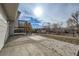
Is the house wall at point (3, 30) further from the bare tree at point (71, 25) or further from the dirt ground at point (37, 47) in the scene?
the bare tree at point (71, 25)

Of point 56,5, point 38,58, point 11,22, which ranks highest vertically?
point 56,5

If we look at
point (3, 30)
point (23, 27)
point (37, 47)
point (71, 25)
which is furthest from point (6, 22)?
point (71, 25)

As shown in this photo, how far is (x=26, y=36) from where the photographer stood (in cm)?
290

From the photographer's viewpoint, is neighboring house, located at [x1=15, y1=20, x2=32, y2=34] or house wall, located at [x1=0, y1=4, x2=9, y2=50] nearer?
house wall, located at [x1=0, y1=4, x2=9, y2=50]

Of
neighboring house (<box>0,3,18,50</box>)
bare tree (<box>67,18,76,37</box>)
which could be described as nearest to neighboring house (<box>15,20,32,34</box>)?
neighboring house (<box>0,3,18,50</box>)

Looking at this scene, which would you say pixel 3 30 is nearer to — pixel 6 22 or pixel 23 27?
pixel 6 22

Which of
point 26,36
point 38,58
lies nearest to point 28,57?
point 38,58

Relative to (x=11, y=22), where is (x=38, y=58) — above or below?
below

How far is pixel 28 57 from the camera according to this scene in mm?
2705

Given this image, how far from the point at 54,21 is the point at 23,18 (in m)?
0.54

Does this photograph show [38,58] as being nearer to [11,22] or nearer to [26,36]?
[26,36]

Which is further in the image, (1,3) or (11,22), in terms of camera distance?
(11,22)

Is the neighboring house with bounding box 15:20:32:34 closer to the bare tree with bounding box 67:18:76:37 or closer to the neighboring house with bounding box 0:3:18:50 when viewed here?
the neighboring house with bounding box 0:3:18:50

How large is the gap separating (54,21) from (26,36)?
0.58 metres
